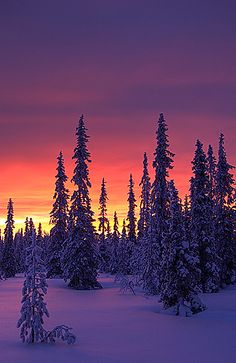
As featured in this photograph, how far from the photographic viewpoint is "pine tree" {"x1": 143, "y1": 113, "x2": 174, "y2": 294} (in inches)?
1479

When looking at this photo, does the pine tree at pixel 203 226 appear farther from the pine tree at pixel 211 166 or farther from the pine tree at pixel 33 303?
the pine tree at pixel 33 303

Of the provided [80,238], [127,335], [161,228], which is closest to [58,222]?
[80,238]

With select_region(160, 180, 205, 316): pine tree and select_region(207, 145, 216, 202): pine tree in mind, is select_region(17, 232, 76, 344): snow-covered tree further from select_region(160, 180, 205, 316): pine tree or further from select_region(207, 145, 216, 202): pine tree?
select_region(207, 145, 216, 202): pine tree

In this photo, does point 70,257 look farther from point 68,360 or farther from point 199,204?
point 68,360

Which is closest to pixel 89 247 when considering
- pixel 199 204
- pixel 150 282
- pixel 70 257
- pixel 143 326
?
pixel 70 257

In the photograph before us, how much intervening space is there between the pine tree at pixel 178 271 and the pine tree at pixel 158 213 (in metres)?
11.0

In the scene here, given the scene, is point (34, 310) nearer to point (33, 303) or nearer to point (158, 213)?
point (33, 303)

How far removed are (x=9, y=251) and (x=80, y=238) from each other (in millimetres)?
34896

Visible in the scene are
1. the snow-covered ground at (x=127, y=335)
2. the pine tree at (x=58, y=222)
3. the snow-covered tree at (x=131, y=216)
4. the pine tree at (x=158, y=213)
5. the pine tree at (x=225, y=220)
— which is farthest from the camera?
the snow-covered tree at (x=131, y=216)

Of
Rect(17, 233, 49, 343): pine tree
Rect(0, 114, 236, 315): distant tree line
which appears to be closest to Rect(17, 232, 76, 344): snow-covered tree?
Rect(17, 233, 49, 343): pine tree

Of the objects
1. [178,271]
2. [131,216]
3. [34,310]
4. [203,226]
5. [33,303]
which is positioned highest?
[131,216]

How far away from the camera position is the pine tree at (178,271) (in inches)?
973

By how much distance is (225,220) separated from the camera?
44219mm

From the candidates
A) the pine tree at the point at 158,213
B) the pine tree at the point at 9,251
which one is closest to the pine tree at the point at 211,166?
the pine tree at the point at 158,213
